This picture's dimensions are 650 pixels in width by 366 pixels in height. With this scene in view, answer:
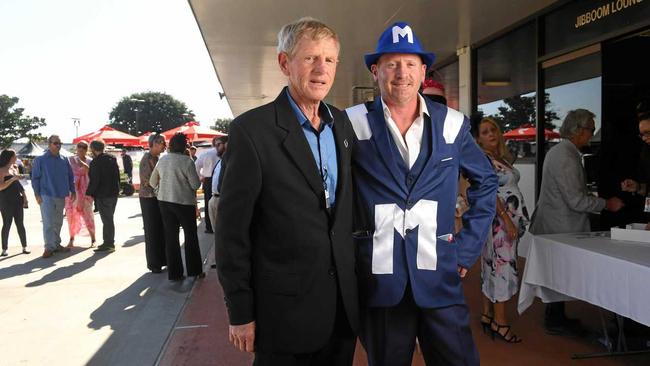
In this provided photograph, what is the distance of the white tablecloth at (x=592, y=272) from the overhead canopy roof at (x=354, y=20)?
3337 millimetres

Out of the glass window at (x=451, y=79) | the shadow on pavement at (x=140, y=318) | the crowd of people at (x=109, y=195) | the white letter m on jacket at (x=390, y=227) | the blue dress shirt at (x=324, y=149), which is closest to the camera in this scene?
the blue dress shirt at (x=324, y=149)

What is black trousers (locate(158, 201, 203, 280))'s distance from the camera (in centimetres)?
579


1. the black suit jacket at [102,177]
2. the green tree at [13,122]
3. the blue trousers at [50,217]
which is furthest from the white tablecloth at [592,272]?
the green tree at [13,122]

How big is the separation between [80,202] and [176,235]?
133 inches

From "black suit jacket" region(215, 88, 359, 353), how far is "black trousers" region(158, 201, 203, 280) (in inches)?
167

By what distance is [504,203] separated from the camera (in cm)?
368

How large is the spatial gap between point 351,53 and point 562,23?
12.9ft

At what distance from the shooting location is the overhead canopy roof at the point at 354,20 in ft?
19.2

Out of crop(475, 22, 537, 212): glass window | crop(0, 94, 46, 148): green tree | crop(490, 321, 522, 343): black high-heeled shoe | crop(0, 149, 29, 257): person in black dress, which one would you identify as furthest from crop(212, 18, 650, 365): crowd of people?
crop(0, 94, 46, 148): green tree

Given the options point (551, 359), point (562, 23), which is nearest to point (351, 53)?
point (562, 23)

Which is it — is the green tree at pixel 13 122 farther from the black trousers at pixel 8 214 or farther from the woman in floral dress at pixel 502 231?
the woman in floral dress at pixel 502 231

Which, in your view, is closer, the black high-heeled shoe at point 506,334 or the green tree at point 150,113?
the black high-heeled shoe at point 506,334

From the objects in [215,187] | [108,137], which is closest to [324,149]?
[215,187]

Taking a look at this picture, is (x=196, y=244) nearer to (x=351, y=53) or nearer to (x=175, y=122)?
(x=351, y=53)
